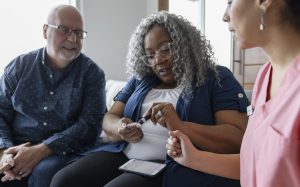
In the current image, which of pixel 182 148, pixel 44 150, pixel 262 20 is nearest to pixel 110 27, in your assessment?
pixel 44 150

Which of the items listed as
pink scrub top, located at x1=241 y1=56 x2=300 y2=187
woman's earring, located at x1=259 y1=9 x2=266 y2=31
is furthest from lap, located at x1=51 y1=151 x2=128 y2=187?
woman's earring, located at x1=259 y1=9 x2=266 y2=31

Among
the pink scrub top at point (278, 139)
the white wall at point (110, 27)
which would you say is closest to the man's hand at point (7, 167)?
the pink scrub top at point (278, 139)

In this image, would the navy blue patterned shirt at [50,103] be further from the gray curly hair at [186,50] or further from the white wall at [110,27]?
the white wall at [110,27]

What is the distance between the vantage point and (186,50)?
A: 1466 millimetres

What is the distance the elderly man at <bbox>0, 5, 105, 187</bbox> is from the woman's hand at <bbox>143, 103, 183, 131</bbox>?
464mm

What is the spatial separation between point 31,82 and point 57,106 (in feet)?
0.63

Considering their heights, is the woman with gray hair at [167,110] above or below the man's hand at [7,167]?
above

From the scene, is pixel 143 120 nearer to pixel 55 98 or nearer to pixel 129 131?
pixel 129 131

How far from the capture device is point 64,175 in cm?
135

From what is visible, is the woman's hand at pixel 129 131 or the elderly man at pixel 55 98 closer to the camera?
the woman's hand at pixel 129 131

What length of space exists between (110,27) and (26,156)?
174 cm

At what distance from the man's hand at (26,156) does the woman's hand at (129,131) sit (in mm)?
377

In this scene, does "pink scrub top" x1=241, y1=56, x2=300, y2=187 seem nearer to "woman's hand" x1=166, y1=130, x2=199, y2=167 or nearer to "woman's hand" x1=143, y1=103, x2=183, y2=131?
"woman's hand" x1=166, y1=130, x2=199, y2=167

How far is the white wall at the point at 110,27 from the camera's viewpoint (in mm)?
2808
